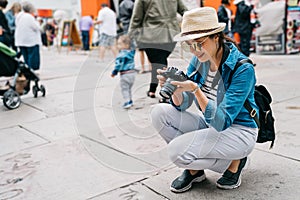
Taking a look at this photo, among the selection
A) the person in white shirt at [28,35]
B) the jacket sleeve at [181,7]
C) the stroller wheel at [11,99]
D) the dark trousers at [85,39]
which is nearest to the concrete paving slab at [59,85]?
the person in white shirt at [28,35]

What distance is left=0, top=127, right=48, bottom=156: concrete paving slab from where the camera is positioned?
3.25 meters

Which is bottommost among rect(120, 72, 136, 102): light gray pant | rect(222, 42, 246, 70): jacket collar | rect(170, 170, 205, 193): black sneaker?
rect(170, 170, 205, 193): black sneaker

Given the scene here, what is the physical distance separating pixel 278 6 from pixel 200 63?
7.65 meters

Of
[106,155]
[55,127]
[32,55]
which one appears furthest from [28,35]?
[106,155]

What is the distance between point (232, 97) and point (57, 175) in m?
1.45

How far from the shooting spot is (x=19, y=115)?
4.44m

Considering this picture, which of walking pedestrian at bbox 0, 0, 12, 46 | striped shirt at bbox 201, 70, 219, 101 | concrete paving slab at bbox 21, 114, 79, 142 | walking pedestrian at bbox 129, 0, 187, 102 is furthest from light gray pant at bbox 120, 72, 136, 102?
walking pedestrian at bbox 0, 0, 12, 46

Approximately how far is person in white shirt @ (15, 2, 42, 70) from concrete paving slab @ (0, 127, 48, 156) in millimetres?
3519

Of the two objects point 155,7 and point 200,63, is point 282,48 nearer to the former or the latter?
point 155,7

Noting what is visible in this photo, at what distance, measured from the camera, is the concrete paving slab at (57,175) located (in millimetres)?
2355

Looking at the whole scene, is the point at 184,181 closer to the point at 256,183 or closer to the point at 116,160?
the point at 256,183

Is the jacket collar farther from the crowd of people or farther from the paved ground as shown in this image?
the paved ground

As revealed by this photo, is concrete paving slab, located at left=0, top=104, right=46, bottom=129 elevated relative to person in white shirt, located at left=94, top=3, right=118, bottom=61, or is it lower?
lower

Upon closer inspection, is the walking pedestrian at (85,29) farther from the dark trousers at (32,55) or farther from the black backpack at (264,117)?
the black backpack at (264,117)
